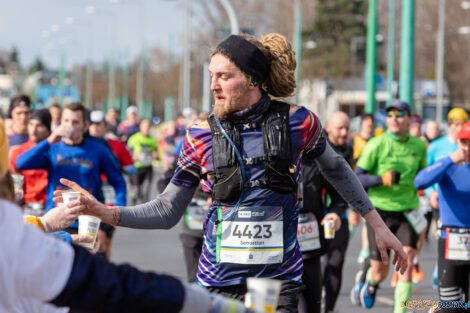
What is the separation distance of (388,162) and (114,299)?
248 inches

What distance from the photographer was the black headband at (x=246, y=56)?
158 inches

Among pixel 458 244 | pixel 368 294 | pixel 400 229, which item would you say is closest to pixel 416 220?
pixel 400 229

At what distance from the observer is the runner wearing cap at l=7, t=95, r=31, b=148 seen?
940 centimetres

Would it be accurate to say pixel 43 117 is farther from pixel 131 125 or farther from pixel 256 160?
pixel 131 125

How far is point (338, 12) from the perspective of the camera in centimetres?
7600

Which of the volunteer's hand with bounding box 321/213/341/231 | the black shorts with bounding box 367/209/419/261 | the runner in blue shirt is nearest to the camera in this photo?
the runner in blue shirt

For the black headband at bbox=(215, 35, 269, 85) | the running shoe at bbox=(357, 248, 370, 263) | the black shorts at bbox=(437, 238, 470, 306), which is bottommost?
the running shoe at bbox=(357, 248, 370, 263)

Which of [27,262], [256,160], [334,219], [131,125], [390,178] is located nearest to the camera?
[27,262]

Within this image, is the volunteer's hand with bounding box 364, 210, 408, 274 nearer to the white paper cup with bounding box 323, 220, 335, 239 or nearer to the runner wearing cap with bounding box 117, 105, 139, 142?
the white paper cup with bounding box 323, 220, 335, 239

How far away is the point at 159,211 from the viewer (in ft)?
13.6

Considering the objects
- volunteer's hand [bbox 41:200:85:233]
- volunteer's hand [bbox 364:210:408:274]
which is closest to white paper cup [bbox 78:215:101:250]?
volunteer's hand [bbox 41:200:85:233]

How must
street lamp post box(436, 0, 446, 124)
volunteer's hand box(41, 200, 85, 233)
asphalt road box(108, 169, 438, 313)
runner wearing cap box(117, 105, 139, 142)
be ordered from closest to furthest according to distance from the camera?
1. volunteer's hand box(41, 200, 85, 233)
2. asphalt road box(108, 169, 438, 313)
3. runner wearing cap box(117, 105, 139, 142)
4. street lamp post box(436, 0, 446, 124)

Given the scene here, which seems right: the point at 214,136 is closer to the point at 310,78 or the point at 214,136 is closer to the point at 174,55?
the point at 310,78

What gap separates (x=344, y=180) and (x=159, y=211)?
96cm
